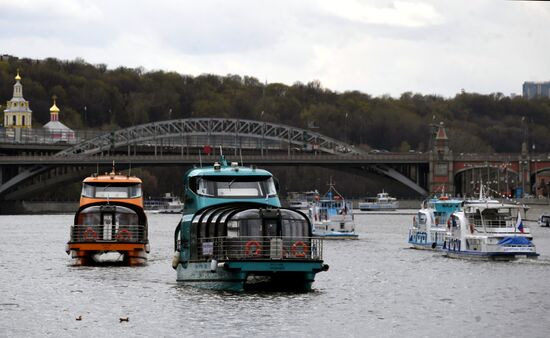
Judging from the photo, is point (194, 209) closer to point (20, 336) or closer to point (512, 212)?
point (20, 336)

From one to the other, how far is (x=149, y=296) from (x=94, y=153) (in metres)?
147

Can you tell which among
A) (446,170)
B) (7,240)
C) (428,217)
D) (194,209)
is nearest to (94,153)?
(446,170)

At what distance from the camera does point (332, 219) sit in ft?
317

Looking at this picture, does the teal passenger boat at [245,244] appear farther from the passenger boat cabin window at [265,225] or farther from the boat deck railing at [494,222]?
the boat deck railing at [494,222]

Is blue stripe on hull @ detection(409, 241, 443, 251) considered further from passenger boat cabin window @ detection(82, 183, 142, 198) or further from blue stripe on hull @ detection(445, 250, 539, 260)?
passenger boat cabin window @ detection(82, 183, 142, 198)

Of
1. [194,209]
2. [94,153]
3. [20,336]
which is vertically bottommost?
[20,336]

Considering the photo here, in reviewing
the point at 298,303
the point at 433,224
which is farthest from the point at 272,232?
the point at 433,224

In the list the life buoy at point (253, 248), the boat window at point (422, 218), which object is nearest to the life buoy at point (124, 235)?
the life buoy at point (253, 248)

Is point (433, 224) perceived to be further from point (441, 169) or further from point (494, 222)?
point (441, 169)

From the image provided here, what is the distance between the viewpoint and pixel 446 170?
170750 mm

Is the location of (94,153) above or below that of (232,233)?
above

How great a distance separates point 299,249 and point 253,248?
4.68ft

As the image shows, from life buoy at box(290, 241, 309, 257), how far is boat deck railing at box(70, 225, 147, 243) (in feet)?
47.6

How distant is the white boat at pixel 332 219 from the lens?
95375mm
